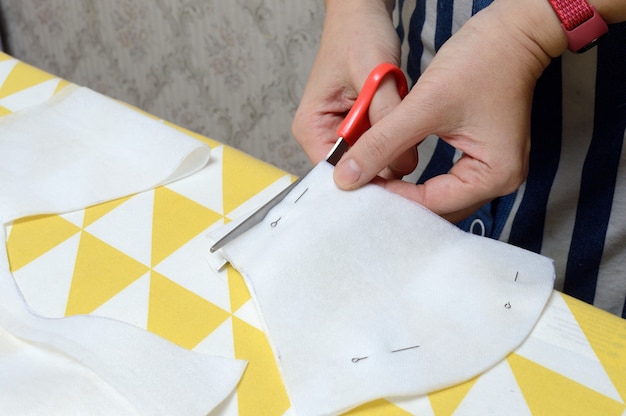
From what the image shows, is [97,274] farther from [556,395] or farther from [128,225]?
[556,395]

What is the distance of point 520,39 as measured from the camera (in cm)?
49

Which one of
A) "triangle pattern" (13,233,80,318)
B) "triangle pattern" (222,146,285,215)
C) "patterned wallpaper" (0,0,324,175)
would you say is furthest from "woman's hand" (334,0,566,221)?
"patterned wallpaper" (0,0,324,175)

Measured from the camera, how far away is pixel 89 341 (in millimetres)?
401

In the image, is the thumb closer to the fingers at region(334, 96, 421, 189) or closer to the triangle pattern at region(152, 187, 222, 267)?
the fingers at region(334, 96, 421, 189)

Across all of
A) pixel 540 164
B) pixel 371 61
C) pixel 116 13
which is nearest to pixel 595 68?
pixel 540 164

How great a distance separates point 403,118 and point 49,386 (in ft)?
1.07

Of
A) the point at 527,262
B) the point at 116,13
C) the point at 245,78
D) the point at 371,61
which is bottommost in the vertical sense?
the point at 245,78

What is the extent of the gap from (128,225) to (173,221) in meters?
0.04

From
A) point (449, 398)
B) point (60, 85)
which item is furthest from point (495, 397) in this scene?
point (60, 85)

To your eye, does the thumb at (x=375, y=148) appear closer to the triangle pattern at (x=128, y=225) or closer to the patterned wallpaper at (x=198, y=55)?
the triangle pattern at (x=128, y=225)

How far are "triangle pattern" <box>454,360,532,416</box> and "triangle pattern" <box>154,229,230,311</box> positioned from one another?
7.3 inches

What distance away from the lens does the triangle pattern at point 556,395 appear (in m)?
0.38

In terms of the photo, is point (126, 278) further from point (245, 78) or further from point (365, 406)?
point (245, 78)

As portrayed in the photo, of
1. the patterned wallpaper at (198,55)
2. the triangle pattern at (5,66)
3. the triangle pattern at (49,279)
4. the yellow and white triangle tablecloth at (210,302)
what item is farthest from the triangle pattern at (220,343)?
the patterned wallpaper at (198,55)
